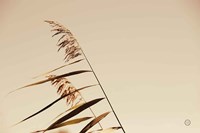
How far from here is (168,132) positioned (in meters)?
1.53

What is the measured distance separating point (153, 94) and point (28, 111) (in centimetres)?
86

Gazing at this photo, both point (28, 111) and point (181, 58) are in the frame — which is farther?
point (28, 111)

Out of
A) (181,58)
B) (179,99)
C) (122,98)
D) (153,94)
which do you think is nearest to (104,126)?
(122,98)

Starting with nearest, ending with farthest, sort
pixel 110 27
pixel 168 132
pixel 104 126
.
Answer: pixel 168 132 < pixel 104 126 < pixel 110 27

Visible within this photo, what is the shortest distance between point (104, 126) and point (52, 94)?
0.42 m

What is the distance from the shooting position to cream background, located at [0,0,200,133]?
157 cm

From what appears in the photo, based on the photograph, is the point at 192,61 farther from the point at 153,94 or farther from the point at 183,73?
the point at 153,94

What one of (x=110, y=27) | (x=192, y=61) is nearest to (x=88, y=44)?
(x=110, y=27)

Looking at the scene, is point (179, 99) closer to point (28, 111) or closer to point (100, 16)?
point (100, 16)

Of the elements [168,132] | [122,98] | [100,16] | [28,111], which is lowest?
[168,132]

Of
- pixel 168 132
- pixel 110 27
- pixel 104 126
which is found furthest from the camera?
pixel 110 27

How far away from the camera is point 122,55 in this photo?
5.63ft

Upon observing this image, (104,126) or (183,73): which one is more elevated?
(183,73)

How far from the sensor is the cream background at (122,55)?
61.7 inches
